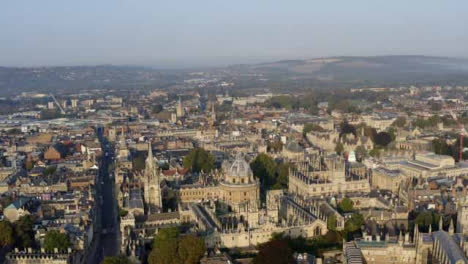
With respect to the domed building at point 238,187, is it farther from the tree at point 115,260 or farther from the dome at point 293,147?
the dome at point 293,147

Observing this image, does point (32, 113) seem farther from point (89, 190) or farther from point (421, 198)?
point (421, 198)

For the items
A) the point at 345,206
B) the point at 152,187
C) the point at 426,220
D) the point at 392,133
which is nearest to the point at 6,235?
the point at 152,187

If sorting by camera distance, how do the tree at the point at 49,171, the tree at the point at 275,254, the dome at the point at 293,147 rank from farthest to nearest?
the dome at the point at 293,147 < the tree at the point at 49,171 < the tree at the point at 275,254

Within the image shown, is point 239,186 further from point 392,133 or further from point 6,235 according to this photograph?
point 392,133

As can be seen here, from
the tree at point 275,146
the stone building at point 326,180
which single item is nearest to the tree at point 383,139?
the tree at point 275,146

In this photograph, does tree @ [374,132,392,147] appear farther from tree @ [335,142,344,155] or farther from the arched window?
the arched window

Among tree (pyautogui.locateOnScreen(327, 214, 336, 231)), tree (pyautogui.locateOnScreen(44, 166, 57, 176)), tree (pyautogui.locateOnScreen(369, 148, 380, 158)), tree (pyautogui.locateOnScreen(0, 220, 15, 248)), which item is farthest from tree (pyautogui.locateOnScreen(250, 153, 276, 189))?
tree (pyautogui.locateOnScreen(0, 220, 15, 248))
